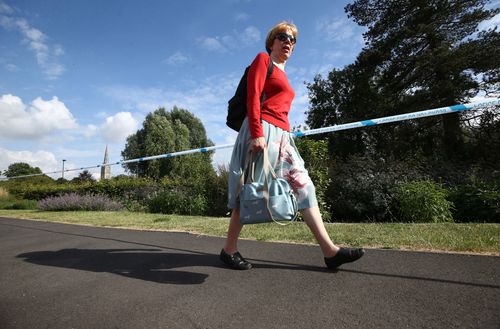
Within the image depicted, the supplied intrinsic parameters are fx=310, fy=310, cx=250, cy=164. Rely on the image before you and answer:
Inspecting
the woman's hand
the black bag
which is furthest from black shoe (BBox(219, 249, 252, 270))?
the black bag

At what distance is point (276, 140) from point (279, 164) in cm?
19

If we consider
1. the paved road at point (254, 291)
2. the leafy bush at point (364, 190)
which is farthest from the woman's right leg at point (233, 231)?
the leafy bush at point (364, 190)

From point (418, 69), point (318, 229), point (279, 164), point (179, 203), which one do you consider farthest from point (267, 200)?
point (418, 69)

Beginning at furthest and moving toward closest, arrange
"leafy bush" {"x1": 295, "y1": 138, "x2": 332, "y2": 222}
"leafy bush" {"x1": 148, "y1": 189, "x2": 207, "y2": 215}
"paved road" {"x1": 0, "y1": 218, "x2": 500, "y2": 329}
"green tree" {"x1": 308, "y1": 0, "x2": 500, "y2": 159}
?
"green tree" {"x1": 308, "y1": 0, "x2": 500, "y2": 159}, "leafy bush" {"x1": 148, "y1": 189, "x2": 207, "y2": 215}, "leafy bush" {"x1": 295, "y1": 138, "x2": 332, "y2": 222}, "paved road" {"x1": 0, "y1": 218, "x2": 500, "y2": 329}

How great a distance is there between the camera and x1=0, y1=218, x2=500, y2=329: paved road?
1.59 metres

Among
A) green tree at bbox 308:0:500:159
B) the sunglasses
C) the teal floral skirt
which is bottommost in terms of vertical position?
the teal floral skirt

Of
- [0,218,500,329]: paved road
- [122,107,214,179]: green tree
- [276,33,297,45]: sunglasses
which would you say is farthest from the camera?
[122,107,214,179]: green tree

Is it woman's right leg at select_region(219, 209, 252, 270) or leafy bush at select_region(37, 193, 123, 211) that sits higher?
leafy bush at select_region(37, 193, 123, 211)

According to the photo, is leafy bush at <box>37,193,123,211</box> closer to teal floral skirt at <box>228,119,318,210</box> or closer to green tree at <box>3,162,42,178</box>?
teal floral skirt at <box>228,119,318,210</box>

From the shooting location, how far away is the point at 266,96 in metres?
2.49

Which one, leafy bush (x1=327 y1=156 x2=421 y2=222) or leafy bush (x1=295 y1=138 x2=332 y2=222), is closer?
leafy bush (x1=295 y1=138 x2=332 y2=222)

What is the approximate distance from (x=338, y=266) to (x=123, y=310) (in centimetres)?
150

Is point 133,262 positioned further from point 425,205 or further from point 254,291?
point 425,205

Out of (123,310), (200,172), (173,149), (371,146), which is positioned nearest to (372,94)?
(371,146)
